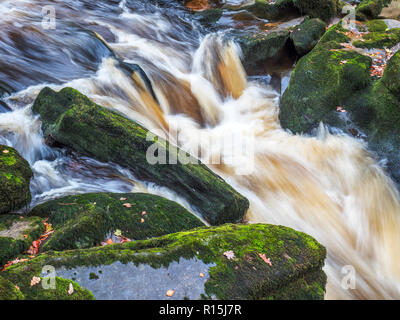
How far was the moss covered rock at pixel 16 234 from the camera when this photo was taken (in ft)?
12.8

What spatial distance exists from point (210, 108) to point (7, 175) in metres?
6.03

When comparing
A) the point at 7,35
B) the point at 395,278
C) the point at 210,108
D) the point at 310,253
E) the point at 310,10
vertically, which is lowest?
the point at 395,278

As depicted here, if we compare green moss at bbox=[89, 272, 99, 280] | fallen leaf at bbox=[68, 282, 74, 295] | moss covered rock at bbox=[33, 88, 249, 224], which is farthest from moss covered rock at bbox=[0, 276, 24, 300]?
moss covered rock at bbox=[33, 88, 249, 224]

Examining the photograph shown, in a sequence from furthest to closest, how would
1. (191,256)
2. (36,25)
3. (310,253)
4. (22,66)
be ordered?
1. (36,25)
2. (22,66)
3. (310,253)
4. (191,256)

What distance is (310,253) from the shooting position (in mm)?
3730

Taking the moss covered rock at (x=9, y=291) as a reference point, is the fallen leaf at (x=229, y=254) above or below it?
below

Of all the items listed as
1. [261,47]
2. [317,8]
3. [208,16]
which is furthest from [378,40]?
[208,16]

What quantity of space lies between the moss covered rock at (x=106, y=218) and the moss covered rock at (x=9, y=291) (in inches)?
43.7

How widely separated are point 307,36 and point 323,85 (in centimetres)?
376

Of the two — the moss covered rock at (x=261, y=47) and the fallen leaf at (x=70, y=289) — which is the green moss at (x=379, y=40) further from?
the fallen leaf at (x=70, y=289)

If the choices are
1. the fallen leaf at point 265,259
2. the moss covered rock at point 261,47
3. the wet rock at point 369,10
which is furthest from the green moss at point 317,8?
the fallen leaf at point 265,259

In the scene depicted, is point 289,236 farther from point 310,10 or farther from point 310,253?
point 310,10

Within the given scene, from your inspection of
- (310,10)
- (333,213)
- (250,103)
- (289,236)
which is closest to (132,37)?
(250,103)

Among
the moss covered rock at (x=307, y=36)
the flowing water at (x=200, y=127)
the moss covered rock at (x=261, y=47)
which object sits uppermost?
the moss covered rock at (x=307, y=36)
